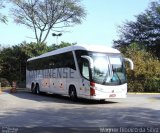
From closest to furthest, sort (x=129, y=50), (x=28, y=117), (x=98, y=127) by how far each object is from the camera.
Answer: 1. (x=98, y=127)
2. (x=28, y=117)
3. (x=129, y=50)

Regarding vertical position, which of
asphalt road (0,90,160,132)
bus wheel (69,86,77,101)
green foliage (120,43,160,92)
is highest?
green foliage (120,43,160,92)

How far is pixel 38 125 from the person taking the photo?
13.7 m

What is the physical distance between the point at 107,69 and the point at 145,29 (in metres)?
43.5

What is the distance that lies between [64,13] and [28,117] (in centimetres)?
4464

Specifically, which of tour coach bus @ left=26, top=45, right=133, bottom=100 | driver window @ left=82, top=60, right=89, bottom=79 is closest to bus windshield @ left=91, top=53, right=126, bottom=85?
tour coach bus @ left=26, top=45, right=133, bottom=100

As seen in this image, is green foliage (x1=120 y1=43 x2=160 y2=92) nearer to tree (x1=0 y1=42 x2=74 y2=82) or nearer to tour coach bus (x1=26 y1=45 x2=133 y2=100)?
tour coach bus (x1=26 y1=45 x2=133 y2=100)

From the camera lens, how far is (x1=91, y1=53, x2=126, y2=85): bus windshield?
2136 cm

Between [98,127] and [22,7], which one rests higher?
[22,7]

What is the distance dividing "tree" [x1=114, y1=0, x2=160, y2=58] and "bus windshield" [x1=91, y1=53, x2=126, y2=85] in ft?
133

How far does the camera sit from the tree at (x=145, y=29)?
63000 mm

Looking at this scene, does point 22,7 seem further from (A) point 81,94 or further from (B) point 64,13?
(A) point 81,94

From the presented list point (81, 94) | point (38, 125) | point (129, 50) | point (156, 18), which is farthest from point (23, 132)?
point (156, 18)

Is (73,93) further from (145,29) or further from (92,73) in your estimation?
(145,29)

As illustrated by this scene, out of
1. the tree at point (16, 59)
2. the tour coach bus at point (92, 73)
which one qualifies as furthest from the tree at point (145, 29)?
the tour coach bus at point (92, 73)
